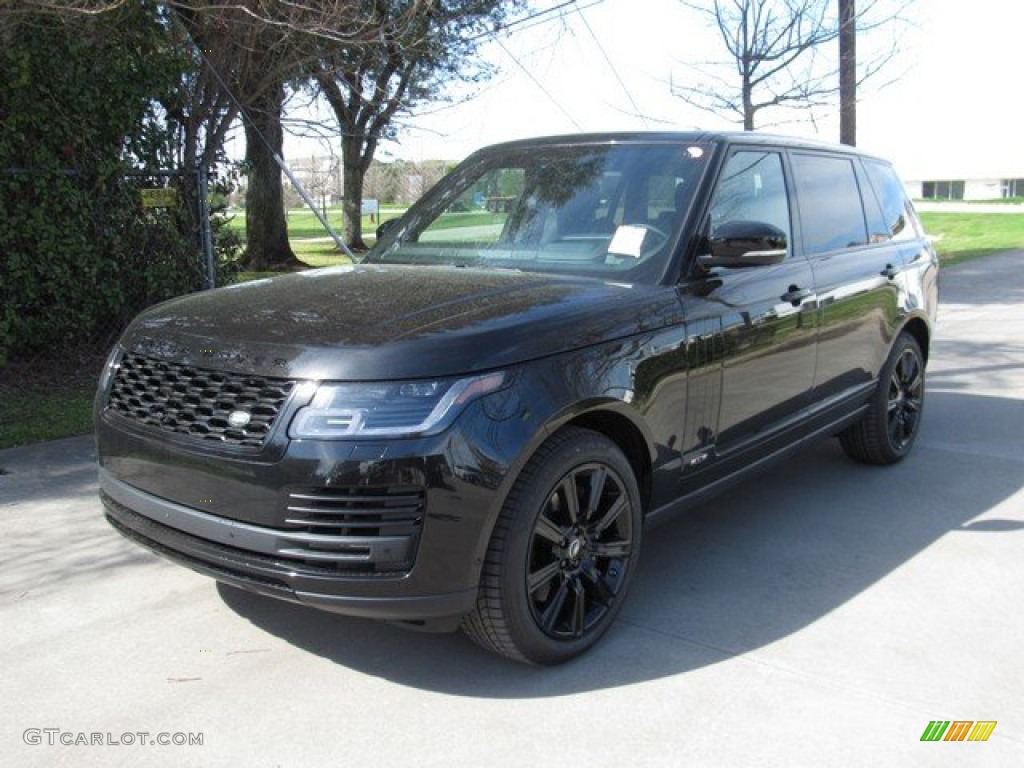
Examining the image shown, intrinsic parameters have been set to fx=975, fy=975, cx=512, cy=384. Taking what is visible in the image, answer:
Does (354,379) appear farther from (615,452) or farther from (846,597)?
(846,597)

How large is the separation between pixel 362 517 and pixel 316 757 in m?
0.73

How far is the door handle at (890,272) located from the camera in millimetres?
5572

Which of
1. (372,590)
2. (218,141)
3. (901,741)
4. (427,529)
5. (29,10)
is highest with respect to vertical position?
(29,10)

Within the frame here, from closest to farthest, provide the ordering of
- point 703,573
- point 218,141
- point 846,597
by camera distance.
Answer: point 846,597, point 703,573, point 218,141

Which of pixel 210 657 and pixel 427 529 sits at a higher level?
pixel 427 529

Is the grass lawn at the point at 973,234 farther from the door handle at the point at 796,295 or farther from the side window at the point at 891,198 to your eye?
the door handle at the point at 796,295

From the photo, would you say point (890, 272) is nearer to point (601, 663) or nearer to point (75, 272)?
point (601, 663)

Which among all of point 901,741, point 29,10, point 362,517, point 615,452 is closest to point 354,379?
point 362,517

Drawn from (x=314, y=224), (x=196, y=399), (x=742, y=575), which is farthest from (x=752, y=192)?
(x=314, y=224)

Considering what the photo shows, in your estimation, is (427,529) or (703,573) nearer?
(427,529)

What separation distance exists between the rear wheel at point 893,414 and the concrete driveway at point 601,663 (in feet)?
2.31

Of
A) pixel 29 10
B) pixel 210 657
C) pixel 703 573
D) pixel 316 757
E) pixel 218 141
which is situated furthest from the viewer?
pixel 218 141

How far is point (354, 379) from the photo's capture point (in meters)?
2.98

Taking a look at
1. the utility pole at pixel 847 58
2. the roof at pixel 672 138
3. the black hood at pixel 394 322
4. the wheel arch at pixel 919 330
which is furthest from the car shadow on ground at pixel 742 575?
the utility pole at pixel 847 58
